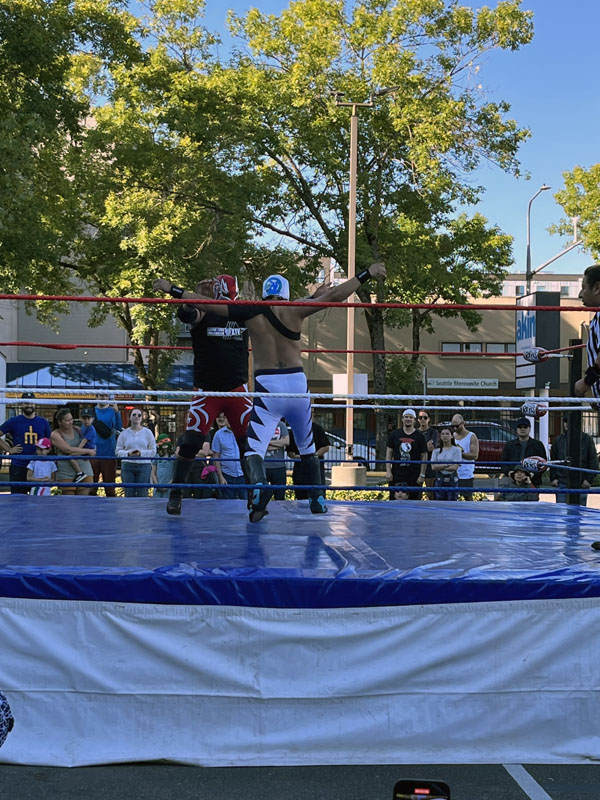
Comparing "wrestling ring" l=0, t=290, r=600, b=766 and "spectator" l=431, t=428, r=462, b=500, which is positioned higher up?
"spectator" l=431, t=428, r=462, b=500

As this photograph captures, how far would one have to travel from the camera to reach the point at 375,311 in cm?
1956

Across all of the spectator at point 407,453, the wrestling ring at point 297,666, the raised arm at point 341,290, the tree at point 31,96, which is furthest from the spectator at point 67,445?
the tree at point 31,96

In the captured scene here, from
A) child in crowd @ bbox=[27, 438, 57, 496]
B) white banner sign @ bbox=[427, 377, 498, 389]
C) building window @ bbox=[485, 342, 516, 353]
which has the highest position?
building window @ bbox=[485, 342, 516, 353]

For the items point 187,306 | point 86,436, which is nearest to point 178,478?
point 187,306

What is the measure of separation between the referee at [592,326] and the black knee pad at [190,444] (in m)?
2.18

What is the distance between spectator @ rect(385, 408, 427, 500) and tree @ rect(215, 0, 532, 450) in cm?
1020

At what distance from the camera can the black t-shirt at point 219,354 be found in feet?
15.7

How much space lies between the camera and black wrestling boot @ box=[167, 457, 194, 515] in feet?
16.1

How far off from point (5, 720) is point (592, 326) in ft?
10.6

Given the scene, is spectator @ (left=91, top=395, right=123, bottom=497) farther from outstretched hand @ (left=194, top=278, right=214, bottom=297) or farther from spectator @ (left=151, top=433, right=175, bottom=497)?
outstretched hand @ (left=194, top=278, right=214, bottom=297)

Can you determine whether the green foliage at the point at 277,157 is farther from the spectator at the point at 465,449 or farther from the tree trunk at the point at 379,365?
the spectator at the point at 465,449

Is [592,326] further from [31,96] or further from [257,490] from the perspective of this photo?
[31,96]

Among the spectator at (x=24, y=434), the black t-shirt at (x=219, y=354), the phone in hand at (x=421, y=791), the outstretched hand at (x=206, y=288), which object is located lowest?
the phone in hand at (x=421, y=791)

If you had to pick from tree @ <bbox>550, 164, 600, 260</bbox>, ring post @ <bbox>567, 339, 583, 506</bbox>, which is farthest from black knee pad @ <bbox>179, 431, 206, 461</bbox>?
tree @ <bbox>550, 164, 600, 260</bbox>
